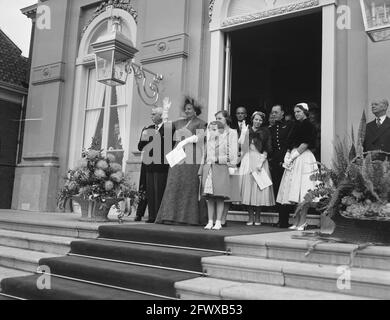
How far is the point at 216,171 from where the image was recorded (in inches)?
203

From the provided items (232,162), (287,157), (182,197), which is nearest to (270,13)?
(287,157)

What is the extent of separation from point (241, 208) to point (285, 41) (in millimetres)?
4914

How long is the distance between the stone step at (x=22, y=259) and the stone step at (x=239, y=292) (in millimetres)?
2060

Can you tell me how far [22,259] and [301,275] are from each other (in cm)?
314

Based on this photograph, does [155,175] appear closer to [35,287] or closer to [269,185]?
[269,185]

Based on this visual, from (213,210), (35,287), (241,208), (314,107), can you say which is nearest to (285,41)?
(314,107)

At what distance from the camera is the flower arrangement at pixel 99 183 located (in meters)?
6.27

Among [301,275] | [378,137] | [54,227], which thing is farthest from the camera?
[54,227]

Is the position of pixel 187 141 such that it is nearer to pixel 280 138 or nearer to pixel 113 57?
pixel 280 138

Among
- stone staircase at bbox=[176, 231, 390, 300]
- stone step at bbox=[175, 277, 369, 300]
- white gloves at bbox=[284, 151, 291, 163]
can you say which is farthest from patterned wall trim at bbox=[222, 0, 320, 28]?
stone step at bbox=[175, 277, 369, 300]

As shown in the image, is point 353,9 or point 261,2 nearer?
point 353,9

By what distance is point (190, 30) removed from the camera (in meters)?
7.51

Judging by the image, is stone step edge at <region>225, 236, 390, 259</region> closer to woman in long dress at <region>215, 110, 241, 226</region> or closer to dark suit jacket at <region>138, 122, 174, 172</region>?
woman in long dress at <region>215, 110, 241, 226</region>
